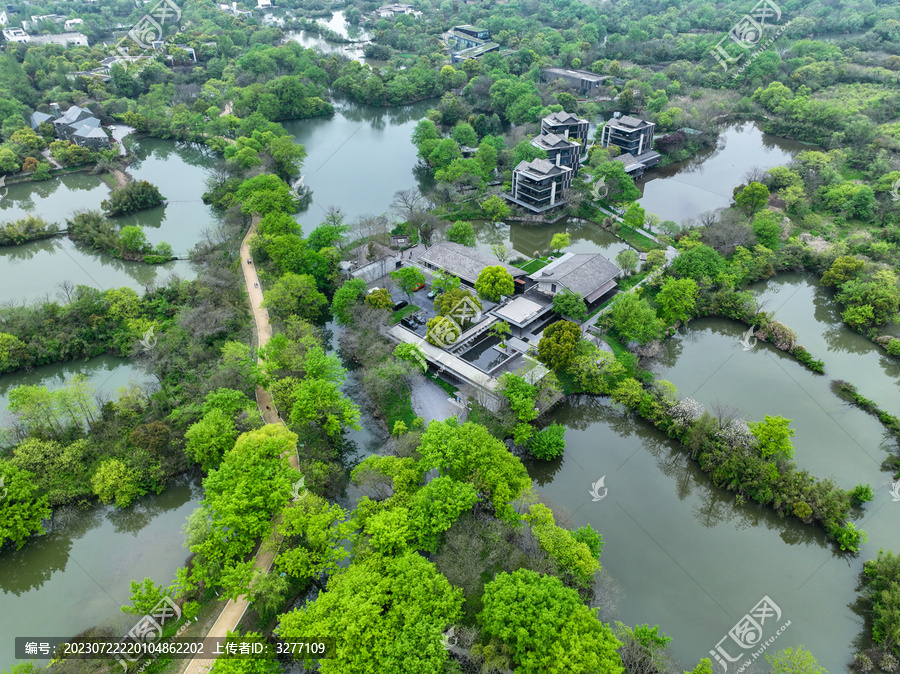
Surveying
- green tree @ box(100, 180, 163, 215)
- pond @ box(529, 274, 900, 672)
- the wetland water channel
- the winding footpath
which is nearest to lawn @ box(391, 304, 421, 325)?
the winding footpath

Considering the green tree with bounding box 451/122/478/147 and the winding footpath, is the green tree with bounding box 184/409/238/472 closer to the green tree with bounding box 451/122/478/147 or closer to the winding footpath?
the winding footpath

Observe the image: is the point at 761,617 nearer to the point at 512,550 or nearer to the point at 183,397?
the point at 512,550

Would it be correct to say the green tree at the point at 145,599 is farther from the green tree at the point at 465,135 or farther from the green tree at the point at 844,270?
the green tree at the point at 465,135

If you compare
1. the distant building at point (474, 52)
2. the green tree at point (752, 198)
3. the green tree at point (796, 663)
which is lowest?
the green tree at point (796, 663)

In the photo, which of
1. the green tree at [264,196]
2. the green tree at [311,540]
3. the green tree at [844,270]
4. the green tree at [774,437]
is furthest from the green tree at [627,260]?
the green tree at [311,540]

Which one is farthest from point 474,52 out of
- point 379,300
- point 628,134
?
point 379,300

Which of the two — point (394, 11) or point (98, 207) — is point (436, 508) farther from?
point (394, 11)
